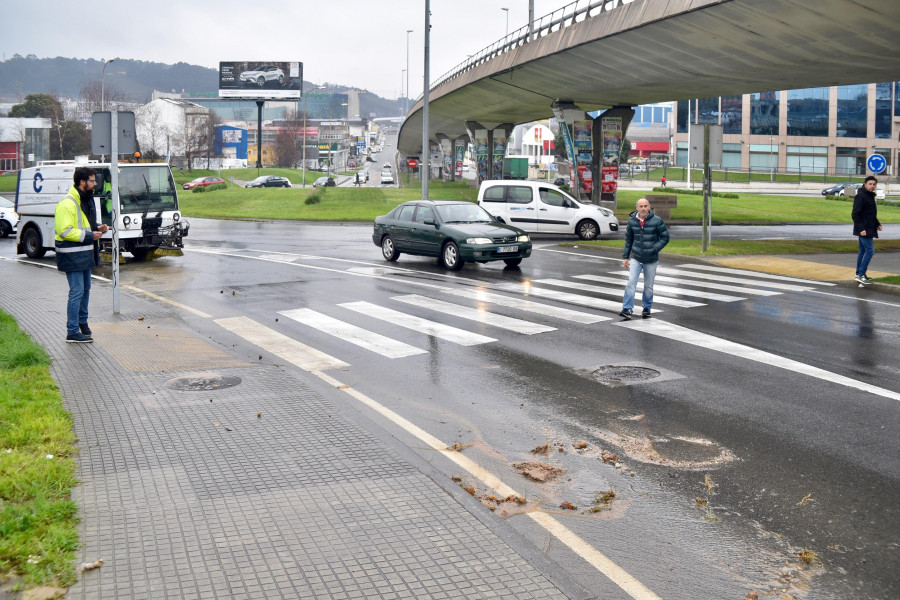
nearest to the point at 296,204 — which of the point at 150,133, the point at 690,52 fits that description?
the point at 690,52

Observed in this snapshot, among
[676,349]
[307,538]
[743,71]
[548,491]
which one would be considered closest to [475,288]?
[676,349]

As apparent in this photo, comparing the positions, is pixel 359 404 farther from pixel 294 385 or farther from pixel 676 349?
pixel 676 349

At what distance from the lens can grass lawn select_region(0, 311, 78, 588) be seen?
4.56m

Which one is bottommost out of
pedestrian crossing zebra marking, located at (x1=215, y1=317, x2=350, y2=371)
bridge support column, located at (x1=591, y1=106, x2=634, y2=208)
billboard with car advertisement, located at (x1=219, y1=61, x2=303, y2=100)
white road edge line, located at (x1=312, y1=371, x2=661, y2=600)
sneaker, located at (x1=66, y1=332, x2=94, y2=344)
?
white road edge line, located at (x1=312, y1=371, x2=661, y2=600)

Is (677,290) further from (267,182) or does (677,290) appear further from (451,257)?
(267,182)

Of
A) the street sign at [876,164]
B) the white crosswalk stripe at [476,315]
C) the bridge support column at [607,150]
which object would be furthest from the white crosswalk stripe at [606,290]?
the bridge support column at [607,150]

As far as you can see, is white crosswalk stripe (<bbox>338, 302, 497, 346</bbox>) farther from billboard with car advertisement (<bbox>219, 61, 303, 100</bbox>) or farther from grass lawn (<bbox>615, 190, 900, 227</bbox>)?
billboard with car advertisement (<bbox>219, 61, 303, 100</bbox>)

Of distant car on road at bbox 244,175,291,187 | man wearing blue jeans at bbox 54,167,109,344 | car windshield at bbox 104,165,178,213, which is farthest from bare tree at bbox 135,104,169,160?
man wearing blue jeans at bbox 54,167,109,344

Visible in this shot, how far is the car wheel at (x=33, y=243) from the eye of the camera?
2272 centimetres

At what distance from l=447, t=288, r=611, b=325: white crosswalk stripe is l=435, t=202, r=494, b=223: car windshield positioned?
13.2 feet

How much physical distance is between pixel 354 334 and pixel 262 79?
11549 cm

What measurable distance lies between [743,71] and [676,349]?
22.7m

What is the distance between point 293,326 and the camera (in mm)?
12562

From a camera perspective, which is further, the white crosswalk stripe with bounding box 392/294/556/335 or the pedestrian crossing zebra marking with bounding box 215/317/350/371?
the white crosswalk stripe with bounding box 392/294/556/335
